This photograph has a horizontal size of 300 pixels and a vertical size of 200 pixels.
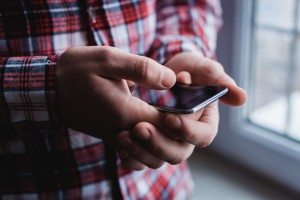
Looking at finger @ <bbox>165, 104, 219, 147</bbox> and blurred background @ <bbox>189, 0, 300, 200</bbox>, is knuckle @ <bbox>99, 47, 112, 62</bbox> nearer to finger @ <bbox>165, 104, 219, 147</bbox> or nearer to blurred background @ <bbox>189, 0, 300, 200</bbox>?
finger @ <bbox>165, 104, 219, 147</bbox>

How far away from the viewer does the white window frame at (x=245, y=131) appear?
0.93 metres

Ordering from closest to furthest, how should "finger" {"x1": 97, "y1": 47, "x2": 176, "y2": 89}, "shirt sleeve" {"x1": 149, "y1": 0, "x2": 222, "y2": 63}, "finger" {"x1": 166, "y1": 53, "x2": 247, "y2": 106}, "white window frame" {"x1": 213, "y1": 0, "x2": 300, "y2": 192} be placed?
"finger" {"x1": 97, "y1": 47, "x2": 176, "y2": 89} < "finger" {"x1": 166, "y1": 53, "x2": 247, "y2": 106} < "shirt sleeve" {"x1": 149, "y1": 0, "x2": 222, "y2": 63} < "white window frame" {"x1": 213, "y1": 0, "x2": 300, "y2": 192}

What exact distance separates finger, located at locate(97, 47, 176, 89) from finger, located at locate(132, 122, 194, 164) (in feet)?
0.17

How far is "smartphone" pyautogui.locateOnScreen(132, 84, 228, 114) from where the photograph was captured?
0.46 meters

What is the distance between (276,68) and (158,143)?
0.68 metres

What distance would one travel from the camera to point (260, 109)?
3.48ft

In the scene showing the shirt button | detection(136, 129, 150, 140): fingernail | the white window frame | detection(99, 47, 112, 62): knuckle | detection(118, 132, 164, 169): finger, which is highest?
the shirt button

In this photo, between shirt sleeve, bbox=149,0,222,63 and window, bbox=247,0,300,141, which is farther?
window, bbox=247,0,300,141

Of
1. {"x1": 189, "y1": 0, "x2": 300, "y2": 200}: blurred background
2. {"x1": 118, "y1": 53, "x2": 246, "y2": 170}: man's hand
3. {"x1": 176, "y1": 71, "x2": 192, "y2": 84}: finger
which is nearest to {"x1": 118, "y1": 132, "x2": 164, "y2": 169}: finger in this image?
{"x1": 118, "y1": 53, "x2": 246, "y2": 170}: man's hand

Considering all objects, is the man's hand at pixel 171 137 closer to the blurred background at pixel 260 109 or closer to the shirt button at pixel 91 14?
the shirt button at pixel 91 14

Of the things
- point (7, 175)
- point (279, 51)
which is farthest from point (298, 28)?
point (7, 175)

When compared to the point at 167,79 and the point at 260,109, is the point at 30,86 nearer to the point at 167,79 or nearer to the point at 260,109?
the point at 167,79

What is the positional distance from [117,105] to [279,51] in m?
0.69

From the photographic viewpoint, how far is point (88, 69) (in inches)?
16.5
